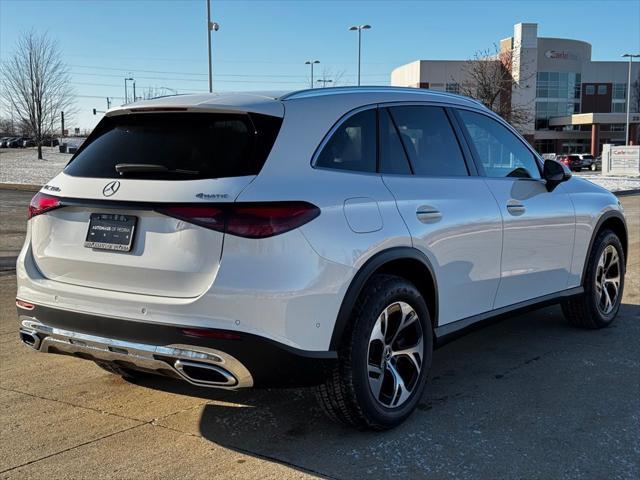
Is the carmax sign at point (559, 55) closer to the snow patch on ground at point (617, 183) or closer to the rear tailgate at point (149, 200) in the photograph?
the snow patch on ground at point (617, 183)

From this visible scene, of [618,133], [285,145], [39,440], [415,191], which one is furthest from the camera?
[618,133]

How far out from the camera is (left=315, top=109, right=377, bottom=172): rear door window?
360 centimetres

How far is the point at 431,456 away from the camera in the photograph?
3477 mm

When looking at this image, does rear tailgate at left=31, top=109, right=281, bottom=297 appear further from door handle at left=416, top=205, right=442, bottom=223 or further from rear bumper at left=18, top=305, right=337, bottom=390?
door handle at left=416, top=205, right=442, bottom=223

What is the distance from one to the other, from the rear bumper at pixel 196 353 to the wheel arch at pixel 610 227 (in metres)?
3.18

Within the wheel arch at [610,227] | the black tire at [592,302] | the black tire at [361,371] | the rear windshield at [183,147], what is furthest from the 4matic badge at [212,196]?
the wheel arch at [610,227]

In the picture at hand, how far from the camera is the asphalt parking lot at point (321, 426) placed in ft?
11.0

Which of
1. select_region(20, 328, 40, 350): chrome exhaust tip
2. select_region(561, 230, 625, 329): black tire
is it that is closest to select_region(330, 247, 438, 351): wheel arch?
select_region(20, 328, 40, 350): chrome exhaust tip

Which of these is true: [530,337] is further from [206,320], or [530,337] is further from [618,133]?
[618,133]

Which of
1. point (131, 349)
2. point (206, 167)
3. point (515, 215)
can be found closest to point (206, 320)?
point (131, 349)

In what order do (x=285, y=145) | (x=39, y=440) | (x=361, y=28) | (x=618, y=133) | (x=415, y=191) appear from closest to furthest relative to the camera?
1. (x=285, y=145)
2. (x=39, y=440)
3. (x=415, y=191)
4. (x=361, y=28)
5. (x=618, y=133)

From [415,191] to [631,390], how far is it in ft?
6.42

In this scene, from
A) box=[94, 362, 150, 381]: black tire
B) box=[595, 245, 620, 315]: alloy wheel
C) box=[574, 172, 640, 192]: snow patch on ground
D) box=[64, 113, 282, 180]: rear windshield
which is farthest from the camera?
box=[574, 172, 640, 192]: snow patch on ground

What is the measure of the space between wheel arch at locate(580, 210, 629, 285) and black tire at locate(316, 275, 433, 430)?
2517 millimetres
